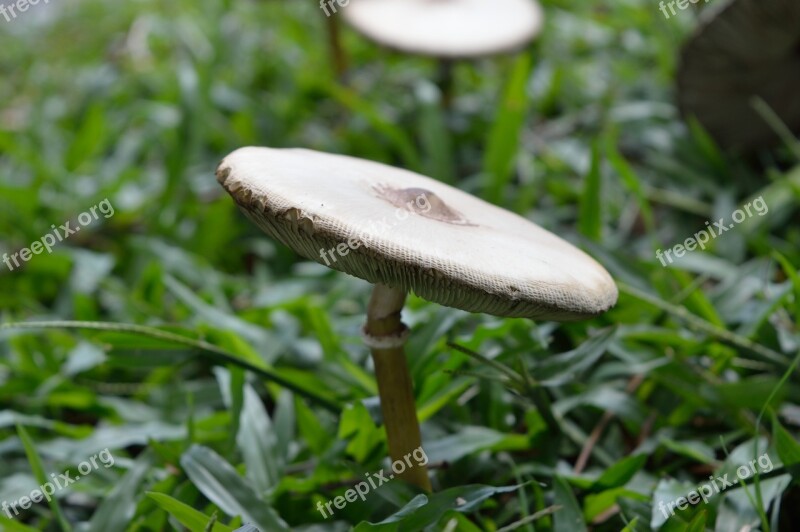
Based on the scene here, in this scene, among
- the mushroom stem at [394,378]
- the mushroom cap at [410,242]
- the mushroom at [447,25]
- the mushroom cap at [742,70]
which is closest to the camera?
the mushroom cap at [410,242]

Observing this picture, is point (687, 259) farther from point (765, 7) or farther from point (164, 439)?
point (164, 439)

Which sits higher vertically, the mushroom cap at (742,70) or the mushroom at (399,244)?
the mushroom at (399,244)

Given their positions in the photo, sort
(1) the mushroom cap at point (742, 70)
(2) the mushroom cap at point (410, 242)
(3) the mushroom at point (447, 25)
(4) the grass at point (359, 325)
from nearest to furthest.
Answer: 1. (2) the mushroom cap at point (410, 242)
2. (4) the grass at point (359, 325)
3. (1) the mushroom cap at point (742, 70)
4. (3) the mushroom at point (447, 25)

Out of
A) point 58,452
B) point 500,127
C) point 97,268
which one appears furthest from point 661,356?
point 97,268

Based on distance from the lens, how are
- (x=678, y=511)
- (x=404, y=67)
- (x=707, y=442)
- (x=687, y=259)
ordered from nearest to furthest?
(x=678, y=511)
(x=707, y=442)
(x=687, y=259)
(x=404, y=67)

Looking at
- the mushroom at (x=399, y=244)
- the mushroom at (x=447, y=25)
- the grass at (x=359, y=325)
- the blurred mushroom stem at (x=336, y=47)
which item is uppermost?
the mushroom at (x=399, y=244)

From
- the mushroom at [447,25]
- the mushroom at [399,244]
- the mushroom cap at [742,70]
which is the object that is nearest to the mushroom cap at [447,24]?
the mushroom at [447,25]

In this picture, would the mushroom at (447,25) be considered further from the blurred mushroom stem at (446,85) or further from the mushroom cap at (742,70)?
the mushroom cap at (742,70)
